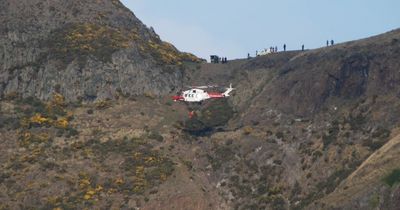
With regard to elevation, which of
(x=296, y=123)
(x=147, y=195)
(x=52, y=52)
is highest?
(x=52, y=52)

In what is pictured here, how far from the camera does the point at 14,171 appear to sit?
11188cm

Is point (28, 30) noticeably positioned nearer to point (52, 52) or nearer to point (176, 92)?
point (52, 52)

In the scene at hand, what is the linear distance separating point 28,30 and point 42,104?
1858cm

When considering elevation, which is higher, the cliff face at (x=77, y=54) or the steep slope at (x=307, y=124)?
the cliff face at (x=77, y=54)

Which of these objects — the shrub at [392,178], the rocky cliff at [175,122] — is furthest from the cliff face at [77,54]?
the shrub at [392,178]

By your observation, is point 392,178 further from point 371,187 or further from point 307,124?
point 307,124

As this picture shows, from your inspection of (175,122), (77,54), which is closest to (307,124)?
(175,122)

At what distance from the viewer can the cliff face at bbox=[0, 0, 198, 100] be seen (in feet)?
447

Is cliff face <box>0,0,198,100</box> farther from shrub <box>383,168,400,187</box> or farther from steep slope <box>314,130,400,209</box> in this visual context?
shrub <box>383,168,400,187</box>

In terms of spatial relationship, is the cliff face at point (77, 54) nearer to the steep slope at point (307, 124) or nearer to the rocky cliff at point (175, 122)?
the rocky cliff at point (175, 122)

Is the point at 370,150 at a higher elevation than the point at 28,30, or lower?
lower

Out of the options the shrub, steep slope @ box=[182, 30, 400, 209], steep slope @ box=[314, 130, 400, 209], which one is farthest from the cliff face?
the shrub

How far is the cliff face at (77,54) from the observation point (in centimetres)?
13612

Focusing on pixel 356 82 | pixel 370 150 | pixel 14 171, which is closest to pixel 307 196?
pixel 370 150
